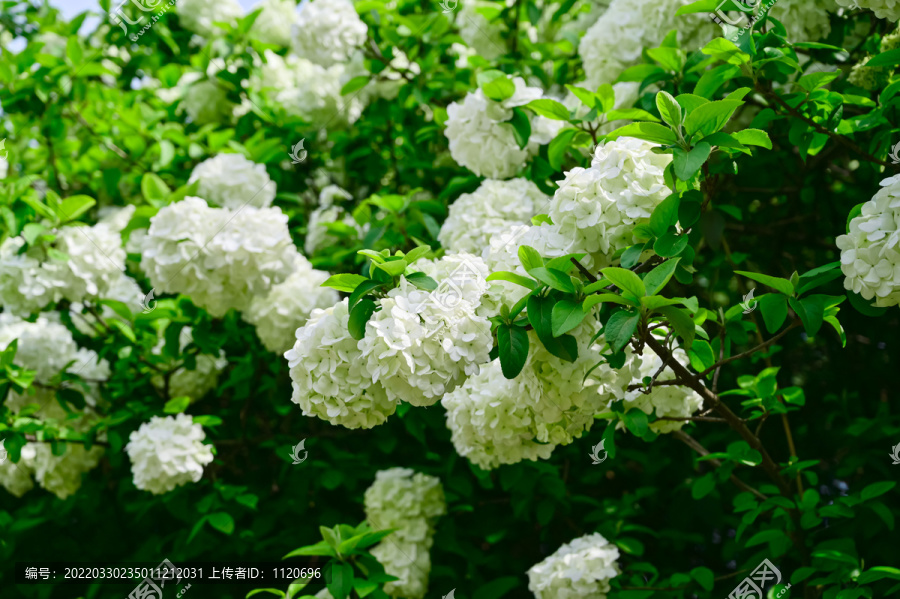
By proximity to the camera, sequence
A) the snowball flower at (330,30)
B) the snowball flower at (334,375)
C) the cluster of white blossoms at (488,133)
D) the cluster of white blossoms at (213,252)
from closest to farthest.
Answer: the snowball flower at (334,375) < the cluster of white blossoms at (488,133) < the cluster of white blossoms at (213,252) < the snowball flower at (330,30)

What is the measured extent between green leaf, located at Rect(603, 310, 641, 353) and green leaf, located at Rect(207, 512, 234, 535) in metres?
1.85

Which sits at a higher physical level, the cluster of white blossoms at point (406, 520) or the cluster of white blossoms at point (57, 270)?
the cluster of white blossoms at point (57, 270)

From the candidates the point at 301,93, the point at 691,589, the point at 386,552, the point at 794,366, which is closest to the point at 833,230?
the point at 794,366

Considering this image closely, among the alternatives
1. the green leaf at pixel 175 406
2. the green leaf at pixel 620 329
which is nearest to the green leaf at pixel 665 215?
the green leaf at pixel 620 329

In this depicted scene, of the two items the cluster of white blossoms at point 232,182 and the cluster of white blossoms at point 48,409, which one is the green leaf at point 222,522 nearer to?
the cluster of white blossoms at point 48,409

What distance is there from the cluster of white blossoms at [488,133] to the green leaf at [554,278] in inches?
42.2

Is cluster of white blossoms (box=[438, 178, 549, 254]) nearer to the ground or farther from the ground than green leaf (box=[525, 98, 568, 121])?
nearer to the ground

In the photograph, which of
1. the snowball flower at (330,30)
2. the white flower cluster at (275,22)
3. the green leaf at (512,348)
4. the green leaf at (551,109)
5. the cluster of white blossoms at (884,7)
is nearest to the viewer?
the green leaf at (512,348)

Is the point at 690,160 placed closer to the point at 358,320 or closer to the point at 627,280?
the point at 627,280

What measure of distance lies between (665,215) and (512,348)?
45 cm

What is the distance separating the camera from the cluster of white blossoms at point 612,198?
1.62m

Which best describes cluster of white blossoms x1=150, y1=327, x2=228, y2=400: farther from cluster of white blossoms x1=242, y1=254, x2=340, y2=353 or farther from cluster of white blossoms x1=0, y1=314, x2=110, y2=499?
cluster of white blossoms x1=242, y1=254, x2=340, y2=353

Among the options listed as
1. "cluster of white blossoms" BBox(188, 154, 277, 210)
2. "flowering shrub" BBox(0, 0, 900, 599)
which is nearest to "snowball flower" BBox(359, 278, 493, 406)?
"flowering shrub" BBox(0, 0, 900, 599)

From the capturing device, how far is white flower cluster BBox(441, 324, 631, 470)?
1.69m
